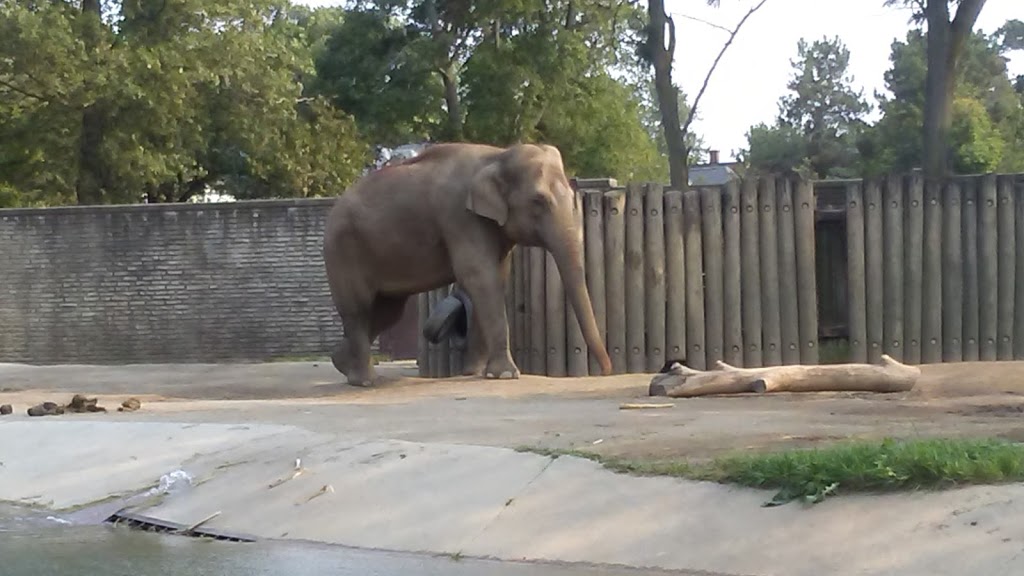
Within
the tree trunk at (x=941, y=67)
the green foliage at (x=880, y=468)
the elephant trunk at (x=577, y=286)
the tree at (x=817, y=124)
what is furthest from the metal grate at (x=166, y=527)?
the tree at (x=817, y=124)

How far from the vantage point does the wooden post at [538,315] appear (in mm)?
15430

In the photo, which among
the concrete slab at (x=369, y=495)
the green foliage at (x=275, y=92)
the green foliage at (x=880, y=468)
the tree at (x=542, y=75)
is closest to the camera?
the green foliage at (x=880, y=468)

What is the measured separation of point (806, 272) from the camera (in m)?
15.0

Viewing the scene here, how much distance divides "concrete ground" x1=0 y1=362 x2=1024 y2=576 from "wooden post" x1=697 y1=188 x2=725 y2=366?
2.13 m

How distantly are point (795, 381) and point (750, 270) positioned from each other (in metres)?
3.45

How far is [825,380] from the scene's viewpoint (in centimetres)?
1169

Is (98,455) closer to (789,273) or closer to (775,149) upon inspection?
(789,273)

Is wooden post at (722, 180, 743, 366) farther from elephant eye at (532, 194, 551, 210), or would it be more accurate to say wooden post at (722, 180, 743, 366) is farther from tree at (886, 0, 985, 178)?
tree at (886, 0, 985, 178)

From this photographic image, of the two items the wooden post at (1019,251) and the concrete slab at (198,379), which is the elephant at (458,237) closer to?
the concrete slab at (198,379)

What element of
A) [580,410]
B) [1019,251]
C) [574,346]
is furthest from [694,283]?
[580,410]

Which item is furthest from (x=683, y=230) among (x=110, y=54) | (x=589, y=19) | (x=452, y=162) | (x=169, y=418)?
(x=589, y=19)

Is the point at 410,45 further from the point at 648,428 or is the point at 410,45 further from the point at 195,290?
the point at 648,428

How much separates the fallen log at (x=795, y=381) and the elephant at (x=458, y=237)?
1.82 meters

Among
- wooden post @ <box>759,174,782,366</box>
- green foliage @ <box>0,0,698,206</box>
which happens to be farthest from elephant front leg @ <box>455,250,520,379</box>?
green foliage @ <box>0,0,698,206</box>
